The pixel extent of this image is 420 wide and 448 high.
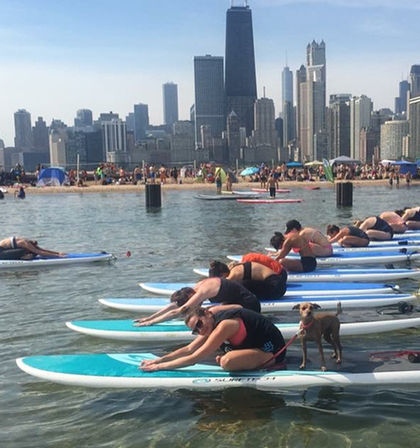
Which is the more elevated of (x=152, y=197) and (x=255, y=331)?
(x=152, y=197)

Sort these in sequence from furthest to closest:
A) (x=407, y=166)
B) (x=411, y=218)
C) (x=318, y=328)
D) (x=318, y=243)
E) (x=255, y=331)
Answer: (x=407, y=166), (x=411, y=218), (x=318, y=243), (x=318, y=328), (x=255, y=331)

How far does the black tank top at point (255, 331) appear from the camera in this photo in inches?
254

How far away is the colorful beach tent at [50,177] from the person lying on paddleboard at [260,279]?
42661 millimetres

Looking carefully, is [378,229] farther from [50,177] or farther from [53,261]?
[50,177]

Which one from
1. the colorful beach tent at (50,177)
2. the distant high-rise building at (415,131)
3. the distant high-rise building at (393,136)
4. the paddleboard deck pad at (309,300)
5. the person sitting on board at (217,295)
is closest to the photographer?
the person sitting on board at (217,295)

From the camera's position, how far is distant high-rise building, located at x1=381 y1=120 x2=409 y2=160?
Answer: 7126 inches

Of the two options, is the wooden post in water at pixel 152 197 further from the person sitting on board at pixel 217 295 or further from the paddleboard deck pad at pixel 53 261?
the person sitting on board at pixel 217 295

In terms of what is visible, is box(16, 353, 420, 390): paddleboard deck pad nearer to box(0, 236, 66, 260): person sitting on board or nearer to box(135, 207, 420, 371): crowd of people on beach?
box(135, 207, 420, 371): crowd of people on beach

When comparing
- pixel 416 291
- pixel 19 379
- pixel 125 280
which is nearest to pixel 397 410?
pixel 19 379

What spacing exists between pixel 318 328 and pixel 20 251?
1018 centimetres

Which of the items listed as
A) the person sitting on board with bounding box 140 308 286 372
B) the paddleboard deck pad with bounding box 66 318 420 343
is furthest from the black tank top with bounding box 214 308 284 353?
the paddleboard deck pad with bounding box 66 318 420 343

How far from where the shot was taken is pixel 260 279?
31.2 feet

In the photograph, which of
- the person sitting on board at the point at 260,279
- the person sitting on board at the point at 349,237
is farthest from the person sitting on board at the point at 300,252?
the person sitting on board at the point at 349,237

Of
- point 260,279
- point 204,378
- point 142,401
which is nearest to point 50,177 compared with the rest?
point 260,279
